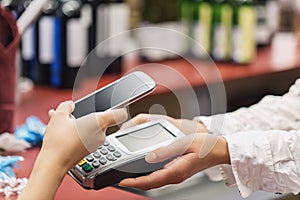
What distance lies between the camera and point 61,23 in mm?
2035

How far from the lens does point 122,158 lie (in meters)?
1.08

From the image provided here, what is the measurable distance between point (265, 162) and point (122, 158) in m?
0.24

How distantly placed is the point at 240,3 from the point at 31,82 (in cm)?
77

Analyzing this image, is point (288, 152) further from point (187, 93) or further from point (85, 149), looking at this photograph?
point (85, 149)

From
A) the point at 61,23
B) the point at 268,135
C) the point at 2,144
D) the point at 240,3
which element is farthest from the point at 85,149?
the point at 240,3

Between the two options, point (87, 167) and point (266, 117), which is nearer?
point (87, 167)

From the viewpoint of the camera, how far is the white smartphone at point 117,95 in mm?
1038

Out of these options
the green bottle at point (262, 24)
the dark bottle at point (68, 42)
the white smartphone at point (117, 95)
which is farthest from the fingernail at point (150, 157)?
Result: the green bottle at point (262, 24)

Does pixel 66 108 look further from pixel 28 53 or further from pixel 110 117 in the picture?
pixel 28 53

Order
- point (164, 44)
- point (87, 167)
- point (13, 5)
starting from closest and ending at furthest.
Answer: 1. point (87, 167)
2. point (13, 5)
3. point (164, 44)

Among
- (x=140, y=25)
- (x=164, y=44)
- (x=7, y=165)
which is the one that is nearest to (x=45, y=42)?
(x=164, y=44)

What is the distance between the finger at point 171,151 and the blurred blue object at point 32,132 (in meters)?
0.42

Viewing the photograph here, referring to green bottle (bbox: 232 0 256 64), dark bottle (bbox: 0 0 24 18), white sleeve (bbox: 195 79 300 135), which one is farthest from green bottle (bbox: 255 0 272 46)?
white sleeve (bbox: 195 79 300 135)

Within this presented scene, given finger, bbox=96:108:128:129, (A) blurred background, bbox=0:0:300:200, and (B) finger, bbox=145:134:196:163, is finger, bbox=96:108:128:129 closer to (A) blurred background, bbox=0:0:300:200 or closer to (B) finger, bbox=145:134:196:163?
(B) finger, bbox=145:134:196:163
